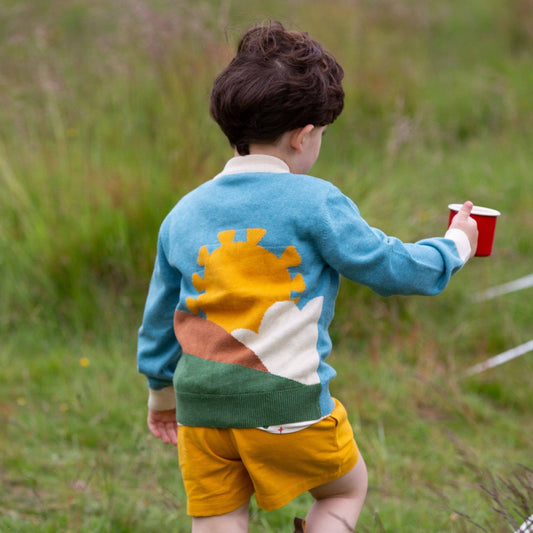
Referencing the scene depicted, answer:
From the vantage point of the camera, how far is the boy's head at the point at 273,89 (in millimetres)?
1788

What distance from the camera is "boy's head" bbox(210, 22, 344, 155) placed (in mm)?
1788

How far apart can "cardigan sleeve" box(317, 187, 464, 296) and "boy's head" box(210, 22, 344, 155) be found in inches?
8.1

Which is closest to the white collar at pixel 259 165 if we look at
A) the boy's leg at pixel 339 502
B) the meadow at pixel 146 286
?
the meadow at pixel 146 286

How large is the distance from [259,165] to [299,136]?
0.12m

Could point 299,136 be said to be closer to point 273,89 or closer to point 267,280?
point 273,89

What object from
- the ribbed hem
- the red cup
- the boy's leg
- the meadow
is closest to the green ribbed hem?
the ribbed hem

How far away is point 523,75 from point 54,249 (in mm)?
5498

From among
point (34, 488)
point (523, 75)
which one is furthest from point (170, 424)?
point (523, 75)

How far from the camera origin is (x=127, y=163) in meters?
4.60

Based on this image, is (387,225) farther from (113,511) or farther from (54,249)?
(113,511)

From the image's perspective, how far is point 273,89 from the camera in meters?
1.78

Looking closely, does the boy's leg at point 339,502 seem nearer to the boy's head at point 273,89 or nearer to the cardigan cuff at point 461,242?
the cardigan cuff at point 461,242

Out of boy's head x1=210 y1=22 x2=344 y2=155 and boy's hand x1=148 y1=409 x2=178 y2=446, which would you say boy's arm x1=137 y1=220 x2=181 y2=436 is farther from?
boy's head x1=210 y1=22 x2=344 y2=155

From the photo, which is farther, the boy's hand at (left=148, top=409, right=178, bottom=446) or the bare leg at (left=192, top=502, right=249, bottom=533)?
the boy's hand at (left=148, top=409, right=178, bottom=446)
